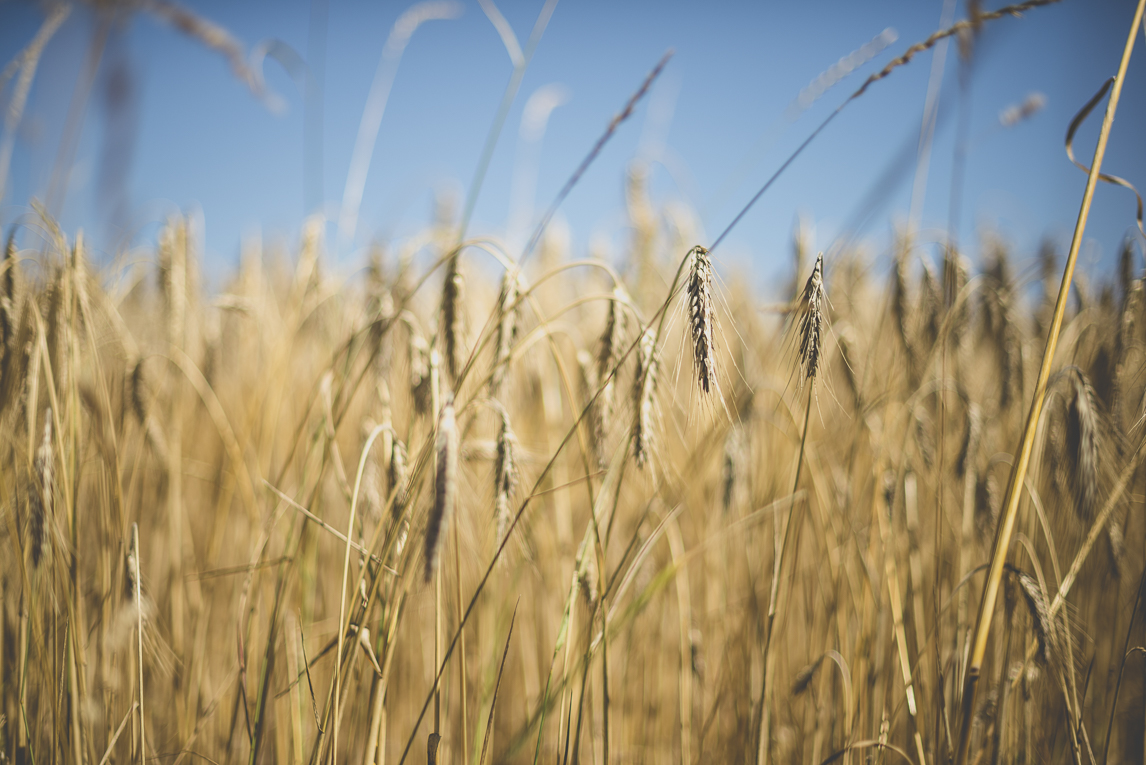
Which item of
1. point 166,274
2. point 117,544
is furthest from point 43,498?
point 166,274

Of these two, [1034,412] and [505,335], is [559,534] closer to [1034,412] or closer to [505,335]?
[505,335]

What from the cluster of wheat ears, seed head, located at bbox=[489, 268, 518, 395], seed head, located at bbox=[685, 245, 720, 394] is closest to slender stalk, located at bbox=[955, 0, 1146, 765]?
the cluster of wheat ears

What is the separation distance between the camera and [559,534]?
113 cm

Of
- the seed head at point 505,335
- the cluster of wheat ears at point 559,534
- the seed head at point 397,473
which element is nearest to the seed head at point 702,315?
the cluster of wheat ears at point 559,534

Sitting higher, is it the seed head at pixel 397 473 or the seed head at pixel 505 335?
the seed head at pixel 505 335

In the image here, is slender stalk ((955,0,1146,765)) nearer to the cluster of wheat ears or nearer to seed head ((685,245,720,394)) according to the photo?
the cluster of wheat ears

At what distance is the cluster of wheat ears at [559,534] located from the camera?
25.5 inches

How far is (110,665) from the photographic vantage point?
0.88m

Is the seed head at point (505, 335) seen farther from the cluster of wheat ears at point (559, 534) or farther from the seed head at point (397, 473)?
the seed head at point (397, 473)

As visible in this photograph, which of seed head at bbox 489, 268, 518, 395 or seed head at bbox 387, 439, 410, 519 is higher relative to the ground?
seed head at bbox 489, 268, 518, 395

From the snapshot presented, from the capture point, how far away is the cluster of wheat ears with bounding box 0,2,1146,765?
0.65 metres

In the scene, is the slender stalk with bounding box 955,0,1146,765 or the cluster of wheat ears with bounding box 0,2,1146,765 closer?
the slender stalk with bounding box 955,0,1146,765

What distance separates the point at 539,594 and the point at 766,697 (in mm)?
638

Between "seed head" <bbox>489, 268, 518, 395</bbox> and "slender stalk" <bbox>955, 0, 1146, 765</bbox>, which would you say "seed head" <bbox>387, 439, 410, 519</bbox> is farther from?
"slender stalk" <bbox>955, 0, 1146, 765</bbox>
